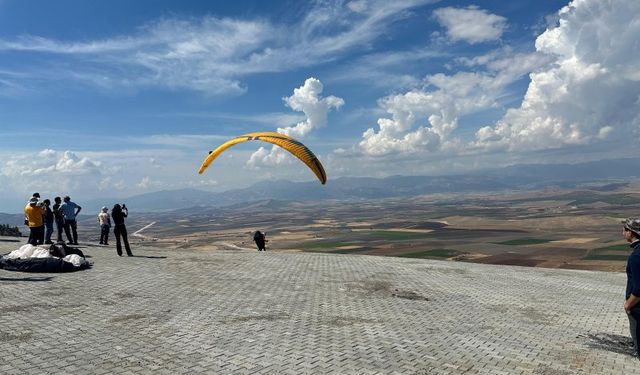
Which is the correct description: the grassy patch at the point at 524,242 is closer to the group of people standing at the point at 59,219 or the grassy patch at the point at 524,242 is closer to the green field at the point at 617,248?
the green field at the point at 617,248

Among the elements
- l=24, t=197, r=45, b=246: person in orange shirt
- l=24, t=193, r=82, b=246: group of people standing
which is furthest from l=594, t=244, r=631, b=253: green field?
l=24, t=197, r=45, b=246: person in orange shirt

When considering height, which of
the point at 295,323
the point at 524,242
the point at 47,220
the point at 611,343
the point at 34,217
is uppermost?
the point at 34,217

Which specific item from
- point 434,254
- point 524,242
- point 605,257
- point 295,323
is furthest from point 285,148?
point 524,242

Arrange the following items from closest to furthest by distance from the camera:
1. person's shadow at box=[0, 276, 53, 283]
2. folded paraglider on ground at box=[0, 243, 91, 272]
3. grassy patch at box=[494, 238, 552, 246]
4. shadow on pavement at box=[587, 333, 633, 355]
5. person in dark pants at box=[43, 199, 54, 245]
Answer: shadow on pavement at box=[587, 333, 633, 355] → person's shadow at box=[0, 276, 53, 283] → folded paraglider on ground at box=[0, 243, 91, 272] → person in dark pants at box=[43, 199, 54, 245] → grassy patch at box=[494, 238, 552, 246]

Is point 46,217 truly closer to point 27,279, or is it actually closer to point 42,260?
point 42,260

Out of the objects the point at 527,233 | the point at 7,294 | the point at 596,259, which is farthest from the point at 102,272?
the point at 527,233

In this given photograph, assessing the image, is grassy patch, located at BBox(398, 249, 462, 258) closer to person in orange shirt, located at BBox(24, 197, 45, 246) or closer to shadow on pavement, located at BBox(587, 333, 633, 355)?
person in orange shirt, located at BBox(24, 197, 45, 246)
